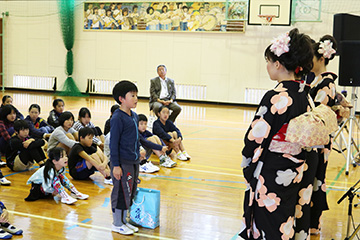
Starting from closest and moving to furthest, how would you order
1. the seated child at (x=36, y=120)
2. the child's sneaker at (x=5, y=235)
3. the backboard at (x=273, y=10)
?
the child's sneaker at (x=5, y=235), the seated child at (x=36, y=120), the backboard at (x=273, y=10)

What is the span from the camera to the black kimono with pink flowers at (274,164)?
8.21 feet

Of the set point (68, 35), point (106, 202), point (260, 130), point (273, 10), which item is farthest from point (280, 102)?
point (68, 35)

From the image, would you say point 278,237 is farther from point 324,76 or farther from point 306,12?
point 306,12

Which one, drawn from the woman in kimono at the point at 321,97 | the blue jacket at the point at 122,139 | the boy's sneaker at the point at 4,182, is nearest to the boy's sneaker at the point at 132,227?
the blue jacket at the point at 122,139

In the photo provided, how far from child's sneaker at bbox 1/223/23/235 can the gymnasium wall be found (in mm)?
11571

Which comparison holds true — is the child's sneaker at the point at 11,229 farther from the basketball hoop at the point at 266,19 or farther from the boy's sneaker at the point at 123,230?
the basketball hoop at the point at 266,19

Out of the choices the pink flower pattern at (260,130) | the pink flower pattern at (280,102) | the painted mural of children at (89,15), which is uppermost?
the painted mural of children at (89,15)

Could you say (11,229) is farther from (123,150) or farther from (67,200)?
(123,150)

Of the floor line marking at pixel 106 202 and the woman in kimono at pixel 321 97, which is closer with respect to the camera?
the woman in kimono at pixel 321 97

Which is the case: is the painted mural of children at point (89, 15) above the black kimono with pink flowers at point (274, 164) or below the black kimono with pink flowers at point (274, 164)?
above

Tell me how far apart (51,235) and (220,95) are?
1175cm

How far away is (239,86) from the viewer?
14602 mm

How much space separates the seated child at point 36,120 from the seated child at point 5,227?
3054 millimetres

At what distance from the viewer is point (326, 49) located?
3.62 meters
